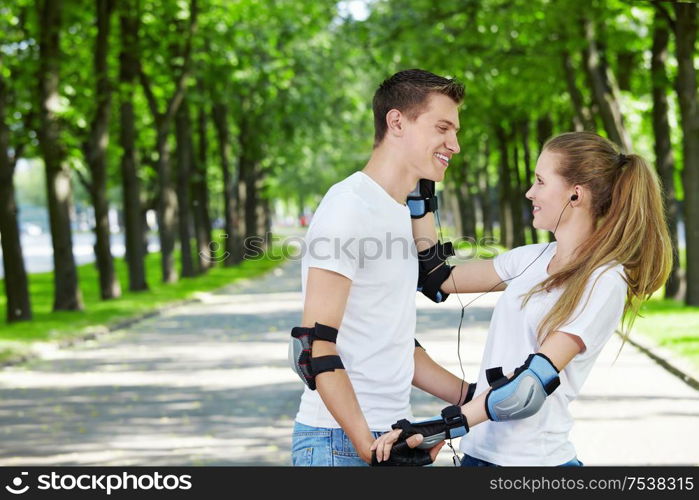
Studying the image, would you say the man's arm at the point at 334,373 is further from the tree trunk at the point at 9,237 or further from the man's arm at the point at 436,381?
the tree trunk at the point at 9,237

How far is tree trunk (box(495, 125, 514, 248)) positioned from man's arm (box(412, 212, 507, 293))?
39.6m

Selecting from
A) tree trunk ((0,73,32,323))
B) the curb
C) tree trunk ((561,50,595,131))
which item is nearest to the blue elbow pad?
the curb

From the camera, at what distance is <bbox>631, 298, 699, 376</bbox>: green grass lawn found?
576 inches

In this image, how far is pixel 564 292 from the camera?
11.0 ft

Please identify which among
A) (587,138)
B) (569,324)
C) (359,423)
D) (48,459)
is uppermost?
(587,138)

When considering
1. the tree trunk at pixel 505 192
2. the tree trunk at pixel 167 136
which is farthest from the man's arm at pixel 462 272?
the tree trunk at pixel 505 192

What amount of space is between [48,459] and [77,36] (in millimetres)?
21423

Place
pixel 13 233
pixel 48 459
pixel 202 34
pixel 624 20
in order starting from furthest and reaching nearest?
pixel 202 34
pixel 624 20
pixel 13 233
pixel 48 459

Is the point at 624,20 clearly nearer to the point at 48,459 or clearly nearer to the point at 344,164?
the point at 48,459

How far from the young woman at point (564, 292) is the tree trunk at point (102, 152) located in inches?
844

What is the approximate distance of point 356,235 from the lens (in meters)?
3.20

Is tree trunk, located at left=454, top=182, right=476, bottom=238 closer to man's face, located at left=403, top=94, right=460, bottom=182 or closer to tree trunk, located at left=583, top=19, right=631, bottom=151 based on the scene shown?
tree trunk, located at left=583, top=19, right=631, bottom=151

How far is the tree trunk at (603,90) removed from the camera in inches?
800
